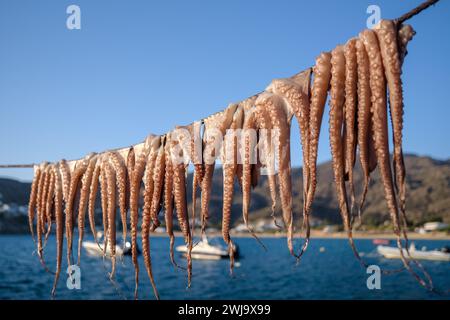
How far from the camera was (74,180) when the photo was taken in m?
5.13

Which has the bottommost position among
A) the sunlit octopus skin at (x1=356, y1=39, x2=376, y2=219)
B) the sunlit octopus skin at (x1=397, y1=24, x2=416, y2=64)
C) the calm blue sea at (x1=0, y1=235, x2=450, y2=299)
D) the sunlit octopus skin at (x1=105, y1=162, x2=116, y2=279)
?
the calm blue sea at (x1=0, y1=235, x2=450, y2=299)

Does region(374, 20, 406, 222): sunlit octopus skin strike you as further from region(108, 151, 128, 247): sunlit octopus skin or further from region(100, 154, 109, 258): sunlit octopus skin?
region(100, 154, 109, 258): sunlit octopus skin

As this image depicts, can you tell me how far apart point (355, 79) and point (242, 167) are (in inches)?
46.0

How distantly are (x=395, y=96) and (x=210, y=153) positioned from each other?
160 cm

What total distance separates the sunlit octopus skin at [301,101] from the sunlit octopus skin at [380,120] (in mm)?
462

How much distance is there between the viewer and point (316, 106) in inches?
118

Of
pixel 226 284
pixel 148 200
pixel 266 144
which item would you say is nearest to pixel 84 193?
pixel 148 200

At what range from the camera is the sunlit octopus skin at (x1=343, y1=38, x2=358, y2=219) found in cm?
290

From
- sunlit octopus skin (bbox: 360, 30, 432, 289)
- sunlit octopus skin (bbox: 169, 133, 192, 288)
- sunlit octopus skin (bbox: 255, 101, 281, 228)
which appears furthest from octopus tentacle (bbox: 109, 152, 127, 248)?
sunlit octopus skin (bbox: 360, 30, 432, 289)

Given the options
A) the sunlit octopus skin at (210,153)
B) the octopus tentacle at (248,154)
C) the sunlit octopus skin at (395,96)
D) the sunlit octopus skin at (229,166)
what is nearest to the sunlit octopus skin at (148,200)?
the sunlit octopus skin at (210,153)

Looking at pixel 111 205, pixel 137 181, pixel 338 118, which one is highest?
pixel 338 118

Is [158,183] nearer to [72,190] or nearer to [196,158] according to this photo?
[196,158]

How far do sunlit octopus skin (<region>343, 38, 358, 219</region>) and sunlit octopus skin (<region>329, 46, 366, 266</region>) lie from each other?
1.8 inches
